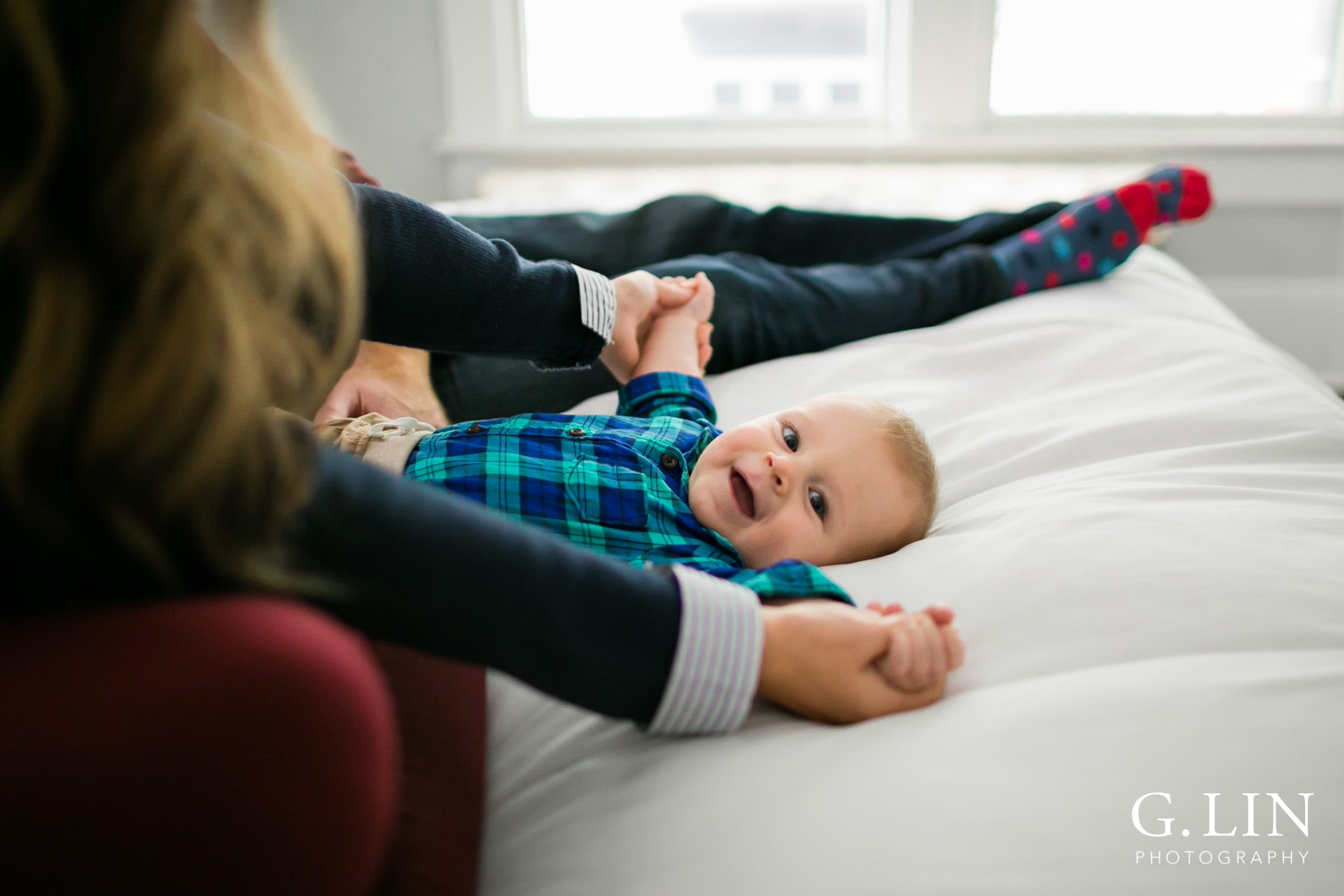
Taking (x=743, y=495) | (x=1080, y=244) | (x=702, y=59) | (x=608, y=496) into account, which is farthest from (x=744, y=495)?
(x=702, y=59)

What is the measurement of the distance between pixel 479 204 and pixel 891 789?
154 centimetres

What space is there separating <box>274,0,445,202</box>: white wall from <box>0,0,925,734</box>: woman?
212 centimetres

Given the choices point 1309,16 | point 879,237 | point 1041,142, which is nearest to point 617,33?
point 1041,142

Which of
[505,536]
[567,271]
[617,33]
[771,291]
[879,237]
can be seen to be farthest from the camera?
[617,33]

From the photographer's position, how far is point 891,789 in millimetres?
482

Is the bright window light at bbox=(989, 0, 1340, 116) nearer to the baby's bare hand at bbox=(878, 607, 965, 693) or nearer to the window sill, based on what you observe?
the window sill

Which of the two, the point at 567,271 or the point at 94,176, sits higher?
the point at 94,176

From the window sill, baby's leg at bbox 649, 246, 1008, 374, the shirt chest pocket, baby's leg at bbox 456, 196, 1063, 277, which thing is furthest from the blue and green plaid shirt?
the window sill

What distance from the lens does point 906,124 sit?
236 cm

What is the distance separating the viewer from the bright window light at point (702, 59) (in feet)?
8.04

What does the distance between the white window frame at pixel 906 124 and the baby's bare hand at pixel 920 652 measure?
76.2 inches

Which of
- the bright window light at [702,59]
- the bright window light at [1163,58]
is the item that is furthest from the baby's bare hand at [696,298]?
the bright window light at [1163,58]

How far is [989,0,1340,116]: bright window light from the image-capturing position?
2330mm

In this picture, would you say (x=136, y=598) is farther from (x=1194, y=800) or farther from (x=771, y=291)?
(x=771, y=291)
